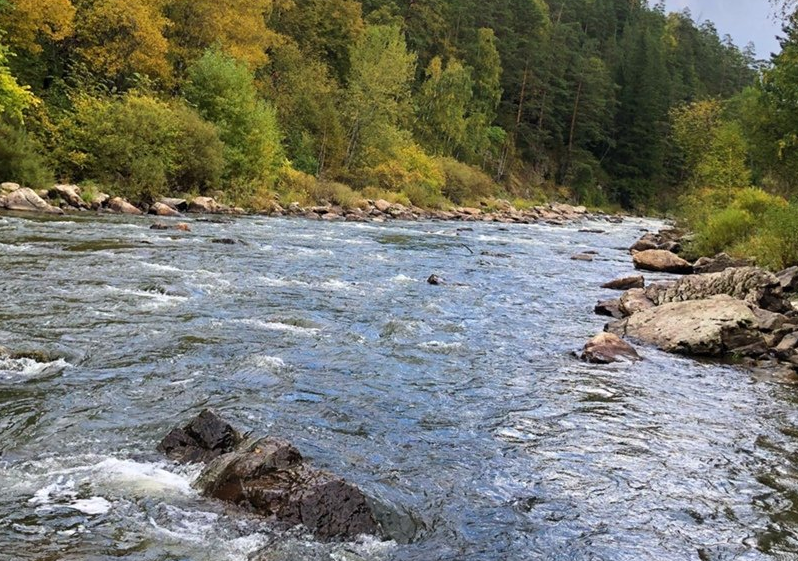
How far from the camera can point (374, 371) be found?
821 centimetres

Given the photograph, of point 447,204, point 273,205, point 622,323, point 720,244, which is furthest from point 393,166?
point 622,323

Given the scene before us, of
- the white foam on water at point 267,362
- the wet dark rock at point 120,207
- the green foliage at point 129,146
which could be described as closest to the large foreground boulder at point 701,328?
the white foam on water at point 267,362

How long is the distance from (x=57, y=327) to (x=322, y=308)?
434cm

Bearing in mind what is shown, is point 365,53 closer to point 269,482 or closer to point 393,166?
point 393,166

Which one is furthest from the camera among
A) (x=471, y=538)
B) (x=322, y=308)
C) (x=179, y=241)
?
(x=179, y=241)

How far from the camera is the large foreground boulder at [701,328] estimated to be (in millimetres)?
10609

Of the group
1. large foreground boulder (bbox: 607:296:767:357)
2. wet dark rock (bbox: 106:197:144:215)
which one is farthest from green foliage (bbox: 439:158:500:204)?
large foreground boulder (bbox: 607:296:767:357)

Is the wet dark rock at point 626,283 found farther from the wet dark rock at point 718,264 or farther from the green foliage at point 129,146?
the green foliage at point 129,146

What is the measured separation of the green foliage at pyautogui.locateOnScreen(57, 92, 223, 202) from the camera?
2634cm

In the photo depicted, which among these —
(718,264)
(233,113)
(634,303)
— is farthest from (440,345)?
(233,113)

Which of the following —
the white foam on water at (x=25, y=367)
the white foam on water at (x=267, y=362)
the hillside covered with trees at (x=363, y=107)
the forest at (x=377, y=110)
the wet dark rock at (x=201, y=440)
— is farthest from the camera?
the hillside covered with trees at (x=363, y=107)

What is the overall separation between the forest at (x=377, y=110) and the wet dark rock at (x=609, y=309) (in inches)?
249

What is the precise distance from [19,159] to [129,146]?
15.4 feet

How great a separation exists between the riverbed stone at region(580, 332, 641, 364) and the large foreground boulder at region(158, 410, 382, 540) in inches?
223
